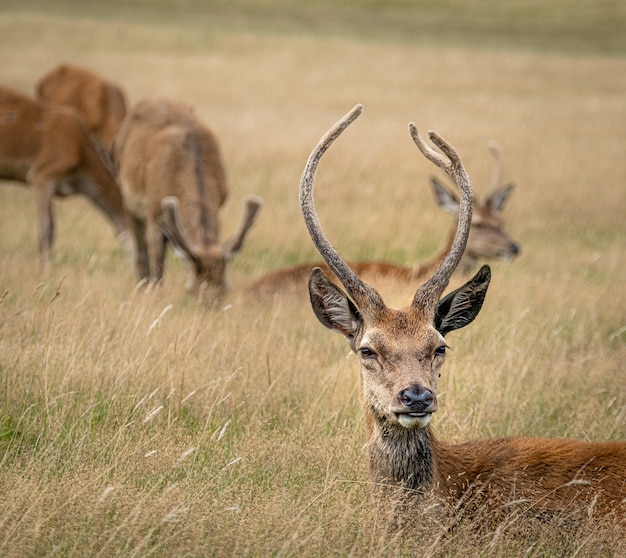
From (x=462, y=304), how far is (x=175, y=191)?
17.6ft

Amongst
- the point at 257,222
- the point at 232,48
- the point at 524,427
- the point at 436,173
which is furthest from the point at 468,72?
the point at 524,427

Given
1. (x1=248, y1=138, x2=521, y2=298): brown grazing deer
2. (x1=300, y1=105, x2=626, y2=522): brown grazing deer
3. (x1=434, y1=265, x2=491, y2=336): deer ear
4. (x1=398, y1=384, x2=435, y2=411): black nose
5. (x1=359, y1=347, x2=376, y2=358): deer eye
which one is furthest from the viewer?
(x1=248, y1=138, x2=521, y2=298): brown grazing deer

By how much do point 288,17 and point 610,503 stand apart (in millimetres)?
52791

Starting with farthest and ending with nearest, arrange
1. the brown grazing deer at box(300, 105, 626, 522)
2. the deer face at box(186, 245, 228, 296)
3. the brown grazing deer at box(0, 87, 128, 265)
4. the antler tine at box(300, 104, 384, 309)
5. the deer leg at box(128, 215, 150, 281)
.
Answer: the brown grazing deer at box(0, 87, 128, 265), the deer leg at box(128, 215, 150, 281), the deer face at box(186, 245, 228, 296), the antler tine at box(300, 104, 384, 309), the brown grazing deer at box(300, 105, 626, 522)

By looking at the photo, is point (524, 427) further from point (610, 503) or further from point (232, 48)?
point (232, 48)

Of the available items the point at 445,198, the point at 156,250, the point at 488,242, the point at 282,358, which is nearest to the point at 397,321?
the point at 282,358

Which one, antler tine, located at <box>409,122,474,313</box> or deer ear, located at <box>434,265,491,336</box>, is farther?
deer ear, located at <box>434,265,491,336</box>

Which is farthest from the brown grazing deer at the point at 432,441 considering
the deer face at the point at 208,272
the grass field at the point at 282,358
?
the deer face at the point at 208,272

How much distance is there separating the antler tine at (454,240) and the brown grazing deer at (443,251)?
3.24m

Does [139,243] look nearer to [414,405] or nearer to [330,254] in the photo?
[330,254]

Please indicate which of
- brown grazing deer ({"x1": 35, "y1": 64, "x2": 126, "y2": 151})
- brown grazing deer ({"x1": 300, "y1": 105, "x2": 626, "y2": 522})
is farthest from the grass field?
brown grazing deer ({"x1": 35, "y1": 64, "x2": 126, "y2": 151})

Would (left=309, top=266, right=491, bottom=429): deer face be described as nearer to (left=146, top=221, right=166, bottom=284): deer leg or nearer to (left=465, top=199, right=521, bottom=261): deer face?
(left=146, top=221, right=166, bottom=284): deer leg

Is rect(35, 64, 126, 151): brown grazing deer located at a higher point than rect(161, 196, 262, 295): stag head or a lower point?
higher

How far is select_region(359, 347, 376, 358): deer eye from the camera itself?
4203mm
